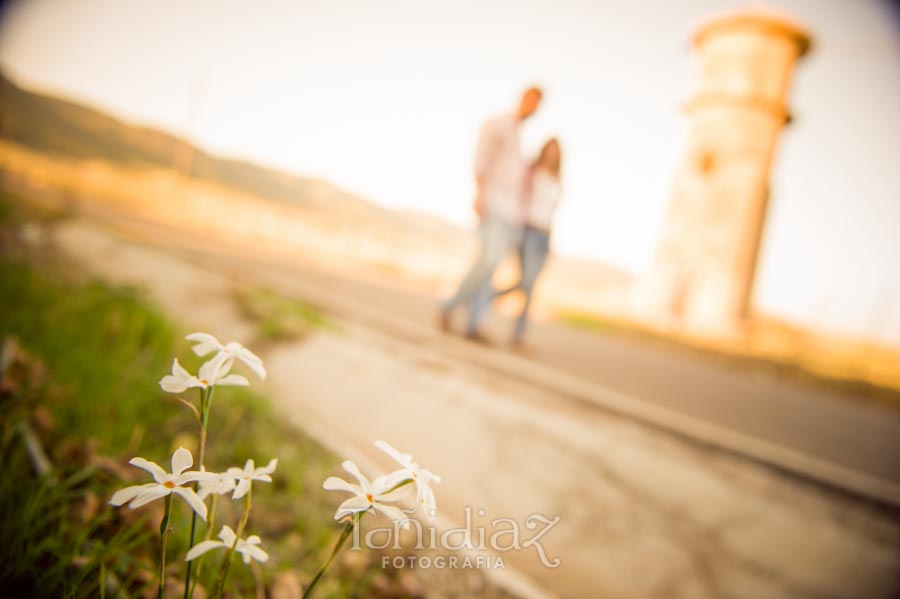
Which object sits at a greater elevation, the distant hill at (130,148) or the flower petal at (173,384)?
the distant hill at (130,148)

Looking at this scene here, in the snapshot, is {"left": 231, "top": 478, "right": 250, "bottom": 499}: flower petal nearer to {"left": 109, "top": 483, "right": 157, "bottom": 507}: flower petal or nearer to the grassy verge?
{"left": 109, "top": 483, "right": 157, "bottom": 507}: flower petal

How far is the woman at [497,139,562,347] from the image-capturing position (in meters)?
3.61

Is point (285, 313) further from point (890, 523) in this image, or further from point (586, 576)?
point (890, 523)

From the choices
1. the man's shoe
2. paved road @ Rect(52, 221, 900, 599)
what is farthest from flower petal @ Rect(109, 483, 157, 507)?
the man's shoe

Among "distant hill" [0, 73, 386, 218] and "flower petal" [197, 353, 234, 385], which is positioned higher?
"distant hill" [0, 73, 386, 218]

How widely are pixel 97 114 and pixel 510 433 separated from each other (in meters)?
104

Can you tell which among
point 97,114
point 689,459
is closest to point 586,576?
point 689,459

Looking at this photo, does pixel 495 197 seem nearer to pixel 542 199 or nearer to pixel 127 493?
pixel 542 199

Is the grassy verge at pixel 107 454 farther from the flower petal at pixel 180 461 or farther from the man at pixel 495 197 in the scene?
the man at pixel 495 197

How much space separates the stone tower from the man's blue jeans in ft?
36.5

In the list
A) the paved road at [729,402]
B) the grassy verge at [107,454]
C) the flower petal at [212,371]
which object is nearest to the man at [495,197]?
the paved road at [729,402]

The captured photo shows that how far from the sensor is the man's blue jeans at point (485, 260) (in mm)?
3551

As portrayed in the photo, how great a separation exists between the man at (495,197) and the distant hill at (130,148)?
145 feet

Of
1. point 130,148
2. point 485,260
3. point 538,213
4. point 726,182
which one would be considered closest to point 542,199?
point 538,213
